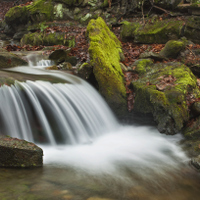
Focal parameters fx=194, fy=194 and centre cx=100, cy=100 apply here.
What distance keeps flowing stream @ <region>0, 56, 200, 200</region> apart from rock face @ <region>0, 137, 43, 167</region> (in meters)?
0.10

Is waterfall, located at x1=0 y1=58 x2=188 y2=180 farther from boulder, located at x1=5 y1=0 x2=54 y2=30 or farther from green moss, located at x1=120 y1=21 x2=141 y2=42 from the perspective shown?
boulder, located at x1=5 y1=0 x2=54 y2=30

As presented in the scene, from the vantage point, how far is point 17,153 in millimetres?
2408

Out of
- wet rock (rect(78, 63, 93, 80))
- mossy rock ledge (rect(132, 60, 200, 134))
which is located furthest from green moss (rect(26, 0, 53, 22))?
mossy rock ledge (rect(132, 60, 200, 134))

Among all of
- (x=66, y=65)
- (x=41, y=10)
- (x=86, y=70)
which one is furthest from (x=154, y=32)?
(x=41, y=10)

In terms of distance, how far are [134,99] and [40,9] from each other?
11.5 metres

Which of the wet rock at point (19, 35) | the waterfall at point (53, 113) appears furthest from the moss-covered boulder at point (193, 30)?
the wet rock at point (19, 35)

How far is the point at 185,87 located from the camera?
4254 mm

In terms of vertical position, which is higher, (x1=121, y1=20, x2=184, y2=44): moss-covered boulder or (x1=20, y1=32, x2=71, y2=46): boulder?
(x1=20, y1=32, x2=71, y2=46): boulder

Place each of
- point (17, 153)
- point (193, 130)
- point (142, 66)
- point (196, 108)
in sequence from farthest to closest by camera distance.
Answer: point (142, 66) < point (196, 108) < point (193, 130) < point (17, 153)

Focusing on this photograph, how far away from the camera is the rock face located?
7.82ft

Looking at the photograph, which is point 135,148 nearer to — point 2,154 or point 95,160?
point 95,160

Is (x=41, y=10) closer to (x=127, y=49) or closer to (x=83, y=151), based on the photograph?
(x=127, y=49)

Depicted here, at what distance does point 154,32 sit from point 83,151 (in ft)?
22.6

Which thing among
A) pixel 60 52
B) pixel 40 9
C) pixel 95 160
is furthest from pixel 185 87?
pixel 40 9
